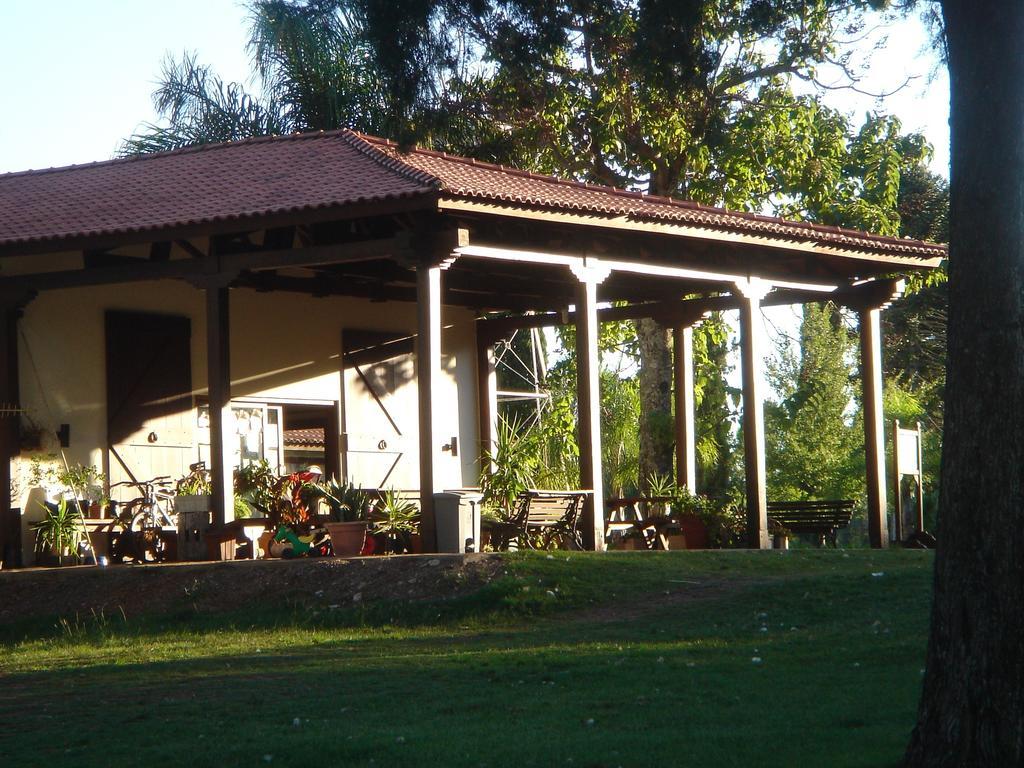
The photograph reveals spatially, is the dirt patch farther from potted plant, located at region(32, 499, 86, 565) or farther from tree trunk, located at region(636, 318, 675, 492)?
tree trunk, located at region(636, 318, 675, 492)

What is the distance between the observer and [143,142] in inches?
1185

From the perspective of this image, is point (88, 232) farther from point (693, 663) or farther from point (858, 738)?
point (858, 738)

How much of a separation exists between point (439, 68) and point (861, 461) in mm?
24934

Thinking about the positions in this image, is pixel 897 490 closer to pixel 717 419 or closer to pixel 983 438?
pixel 717 419

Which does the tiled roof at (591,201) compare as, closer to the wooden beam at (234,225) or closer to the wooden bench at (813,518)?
the wooden beam at (234,225)

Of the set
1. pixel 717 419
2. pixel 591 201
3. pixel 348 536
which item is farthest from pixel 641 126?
pixel 348 536

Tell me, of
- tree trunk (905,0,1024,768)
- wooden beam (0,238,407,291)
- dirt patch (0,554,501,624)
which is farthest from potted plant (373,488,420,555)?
tree trunk (905,0,1024,768)

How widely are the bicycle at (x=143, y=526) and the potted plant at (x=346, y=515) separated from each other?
188 centimetres

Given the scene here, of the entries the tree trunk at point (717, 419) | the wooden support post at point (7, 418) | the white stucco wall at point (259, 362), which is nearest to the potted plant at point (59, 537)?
the wooden support post at point (7, 418)

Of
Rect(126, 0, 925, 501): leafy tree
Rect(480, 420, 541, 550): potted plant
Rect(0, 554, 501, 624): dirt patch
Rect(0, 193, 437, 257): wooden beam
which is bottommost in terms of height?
Rect(0, 554, 501, 624): dirt patch

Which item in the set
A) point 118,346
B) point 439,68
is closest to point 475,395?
point 118,346

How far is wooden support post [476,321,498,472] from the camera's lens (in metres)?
20.4

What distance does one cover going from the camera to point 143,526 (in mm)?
15391

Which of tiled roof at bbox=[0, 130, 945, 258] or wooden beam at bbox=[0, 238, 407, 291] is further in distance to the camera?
wooden beam at bbox=[0, 238, 407, 291]
